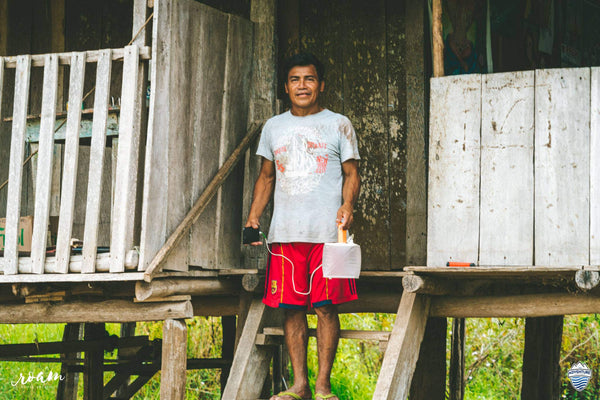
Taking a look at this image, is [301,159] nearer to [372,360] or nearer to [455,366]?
[455,366]

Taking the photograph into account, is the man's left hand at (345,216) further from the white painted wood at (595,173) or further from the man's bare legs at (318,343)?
the white painted wood at (595,173)

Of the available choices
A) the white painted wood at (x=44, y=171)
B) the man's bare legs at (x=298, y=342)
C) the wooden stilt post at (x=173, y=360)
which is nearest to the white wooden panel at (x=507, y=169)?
the man's bare legs at (x=298, y=342)

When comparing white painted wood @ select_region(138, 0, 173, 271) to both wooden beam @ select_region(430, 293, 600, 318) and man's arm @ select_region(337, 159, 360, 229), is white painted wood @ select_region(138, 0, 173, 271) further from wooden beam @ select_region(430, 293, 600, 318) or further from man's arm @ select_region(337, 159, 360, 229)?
wooden beam @ select_region(430, 293, 600, 318)

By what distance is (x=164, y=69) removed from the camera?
5.59m

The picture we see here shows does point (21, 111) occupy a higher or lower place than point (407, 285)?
higher

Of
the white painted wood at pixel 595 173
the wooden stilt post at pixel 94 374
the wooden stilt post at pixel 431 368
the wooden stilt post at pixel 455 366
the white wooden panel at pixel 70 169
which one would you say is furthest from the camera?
the wooden stilt post at pixel 455 366

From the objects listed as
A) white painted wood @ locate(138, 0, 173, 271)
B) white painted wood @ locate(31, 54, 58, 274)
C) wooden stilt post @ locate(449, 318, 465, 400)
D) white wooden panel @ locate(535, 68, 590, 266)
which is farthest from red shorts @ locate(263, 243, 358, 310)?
wooden stilt post @ locate(449, 318, 465, 400)

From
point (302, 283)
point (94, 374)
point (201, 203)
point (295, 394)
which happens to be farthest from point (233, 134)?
point (94, 374)

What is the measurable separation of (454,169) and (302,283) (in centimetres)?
116

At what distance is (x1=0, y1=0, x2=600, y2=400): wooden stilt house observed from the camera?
17.4ft

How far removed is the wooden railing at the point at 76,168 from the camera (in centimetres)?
545

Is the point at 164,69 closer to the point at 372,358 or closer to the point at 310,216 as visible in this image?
the point at 310,216

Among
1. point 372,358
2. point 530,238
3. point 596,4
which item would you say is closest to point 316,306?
point 530,238

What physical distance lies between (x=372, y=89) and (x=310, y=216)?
1.57 metres
